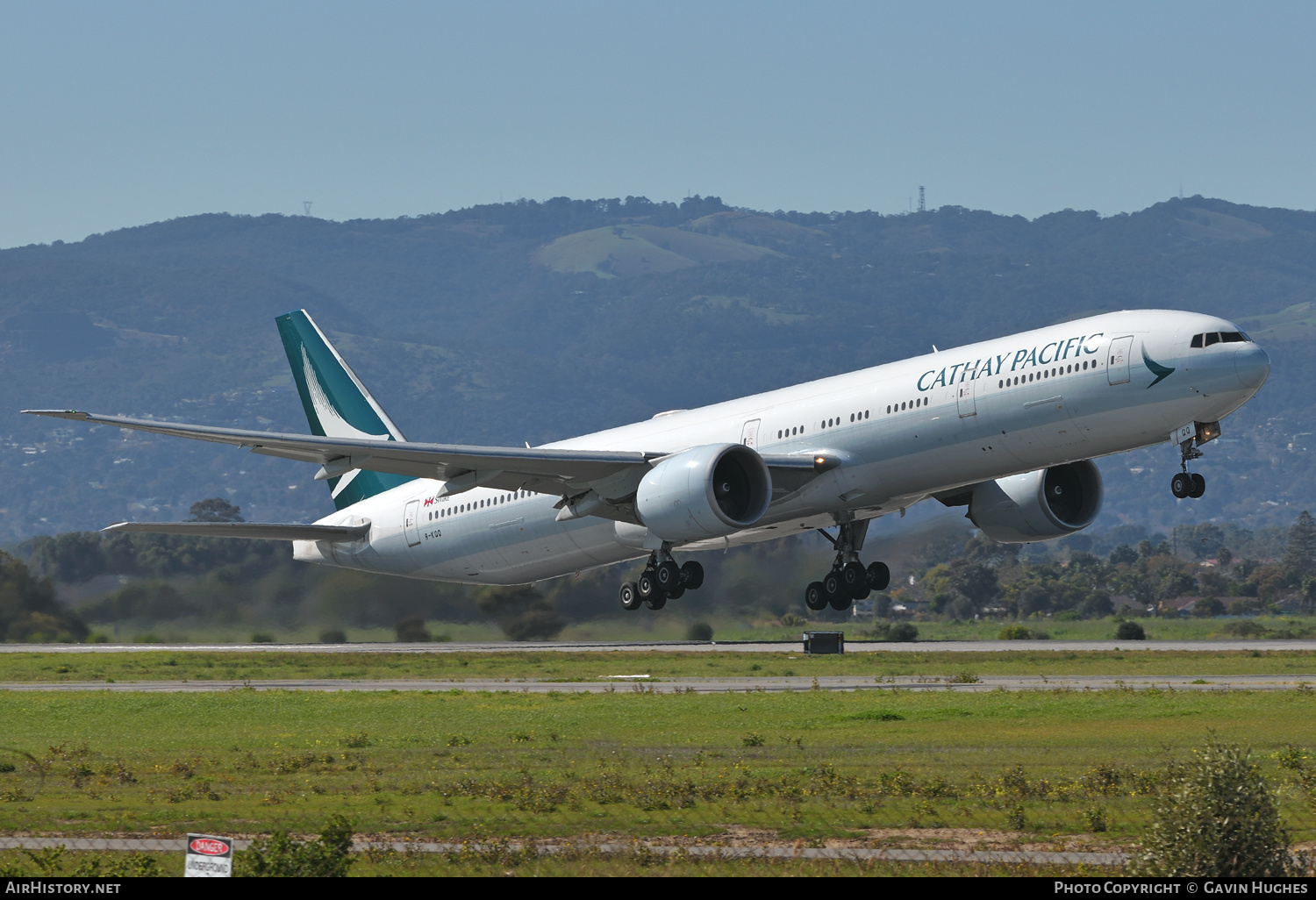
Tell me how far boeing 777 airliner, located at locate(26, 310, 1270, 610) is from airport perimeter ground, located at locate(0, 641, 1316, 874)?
14.3 feet

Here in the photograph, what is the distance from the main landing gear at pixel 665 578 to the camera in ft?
139

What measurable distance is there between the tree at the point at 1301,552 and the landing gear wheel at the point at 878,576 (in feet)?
316

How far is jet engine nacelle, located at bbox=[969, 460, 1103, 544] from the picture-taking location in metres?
45.0

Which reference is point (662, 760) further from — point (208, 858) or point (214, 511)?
point (214, 511)

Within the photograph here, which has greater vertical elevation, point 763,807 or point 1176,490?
point 1176,490

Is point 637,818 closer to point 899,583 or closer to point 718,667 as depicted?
point 718,667

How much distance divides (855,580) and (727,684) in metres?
4.80

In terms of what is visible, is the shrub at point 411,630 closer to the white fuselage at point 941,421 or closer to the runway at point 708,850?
the white fuselage at point 941,421

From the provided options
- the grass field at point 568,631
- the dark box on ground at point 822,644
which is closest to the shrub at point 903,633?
the grass field at point 568,631

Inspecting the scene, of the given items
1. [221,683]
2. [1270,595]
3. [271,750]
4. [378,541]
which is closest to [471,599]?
[378,541]

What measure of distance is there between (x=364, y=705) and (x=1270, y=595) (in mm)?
103427

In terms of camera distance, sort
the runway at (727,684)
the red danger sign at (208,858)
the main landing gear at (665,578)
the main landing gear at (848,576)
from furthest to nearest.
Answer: the main landing gear at (848,576) < the main landing gear at (665,578) < the runway at (727,684) < the red danger sign at (208,858)

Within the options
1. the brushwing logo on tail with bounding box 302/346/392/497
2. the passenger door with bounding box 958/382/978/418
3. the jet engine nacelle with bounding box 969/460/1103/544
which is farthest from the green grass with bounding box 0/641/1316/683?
the passenger door with bounding box 958/382/978/418

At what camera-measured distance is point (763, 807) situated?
828 inches
